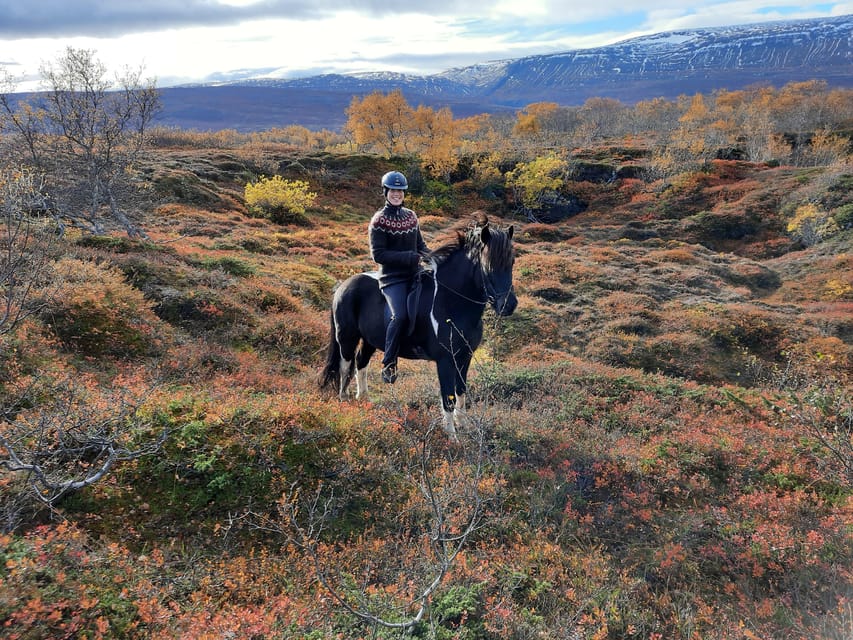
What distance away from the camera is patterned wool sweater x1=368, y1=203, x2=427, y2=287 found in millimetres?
6184

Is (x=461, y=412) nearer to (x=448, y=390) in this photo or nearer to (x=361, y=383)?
(x=448, y=390)

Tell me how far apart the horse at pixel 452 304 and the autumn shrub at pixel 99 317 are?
4.46 meters

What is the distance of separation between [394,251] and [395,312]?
924 millimetres

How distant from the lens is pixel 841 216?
114 feet

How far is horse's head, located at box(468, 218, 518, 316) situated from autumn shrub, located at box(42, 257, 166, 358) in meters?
6.81

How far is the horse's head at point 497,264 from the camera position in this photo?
592 centimetres

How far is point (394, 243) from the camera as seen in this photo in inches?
252

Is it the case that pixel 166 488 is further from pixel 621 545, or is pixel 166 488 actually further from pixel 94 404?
pixel 621 545

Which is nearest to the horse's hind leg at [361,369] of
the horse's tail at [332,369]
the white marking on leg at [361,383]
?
the white marking on leg at [361,383]

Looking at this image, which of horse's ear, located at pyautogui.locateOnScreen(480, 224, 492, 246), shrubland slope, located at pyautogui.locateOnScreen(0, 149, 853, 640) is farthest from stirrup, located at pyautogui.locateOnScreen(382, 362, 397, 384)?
horse's ear, located at pyautogui.locateOnScreen(480, 224, 492, 246)

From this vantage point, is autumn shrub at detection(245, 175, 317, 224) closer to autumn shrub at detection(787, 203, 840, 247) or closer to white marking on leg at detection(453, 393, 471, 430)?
white marking on leg at detection(453, 393, 471, 430)

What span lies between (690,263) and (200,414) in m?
31.7

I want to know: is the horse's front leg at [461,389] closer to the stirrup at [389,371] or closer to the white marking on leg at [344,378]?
the stirrup at [389,371]

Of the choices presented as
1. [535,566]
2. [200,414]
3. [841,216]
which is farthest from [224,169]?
[841,216]
